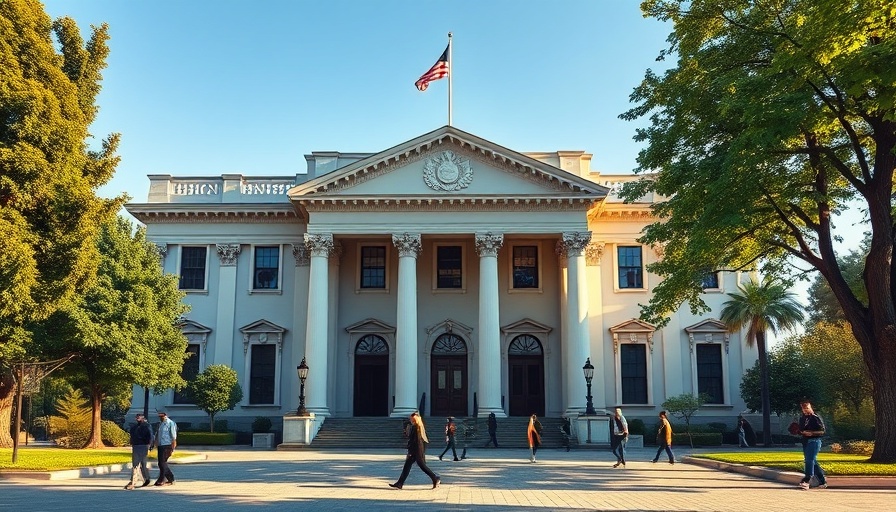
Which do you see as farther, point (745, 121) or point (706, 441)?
point (706, 441)

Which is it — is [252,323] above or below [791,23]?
below

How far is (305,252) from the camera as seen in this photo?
3647 cm

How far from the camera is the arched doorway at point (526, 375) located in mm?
36312

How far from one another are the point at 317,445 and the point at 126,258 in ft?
35.0

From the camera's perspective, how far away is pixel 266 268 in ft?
123

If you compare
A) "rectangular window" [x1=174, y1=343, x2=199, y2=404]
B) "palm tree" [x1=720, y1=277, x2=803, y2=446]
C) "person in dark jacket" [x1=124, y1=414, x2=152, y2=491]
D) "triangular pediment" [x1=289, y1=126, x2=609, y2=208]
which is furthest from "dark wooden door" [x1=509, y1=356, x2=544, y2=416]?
"person in dark jacket" [x1=124, y1=414, x2=152, y2=491]

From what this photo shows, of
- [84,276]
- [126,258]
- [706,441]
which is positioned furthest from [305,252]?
[706,441]

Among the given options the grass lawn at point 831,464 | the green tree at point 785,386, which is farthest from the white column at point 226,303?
the green tree at point 785,386

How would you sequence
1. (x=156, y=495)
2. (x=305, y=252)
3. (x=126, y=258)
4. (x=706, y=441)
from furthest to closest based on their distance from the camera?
1. (x=305, y=252)
2. (x=706, y=441)
3. (x=126, y=258)
4. (x=156, y=495)

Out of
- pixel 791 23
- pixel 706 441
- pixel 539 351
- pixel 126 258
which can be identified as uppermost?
pixel 791 23

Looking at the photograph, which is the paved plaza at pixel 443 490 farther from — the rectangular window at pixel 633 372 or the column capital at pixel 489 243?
the rectangular window at pixel 633 372

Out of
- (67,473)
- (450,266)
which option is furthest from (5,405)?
(450,266)

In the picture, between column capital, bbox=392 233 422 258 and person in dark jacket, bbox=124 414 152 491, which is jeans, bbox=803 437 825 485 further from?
column capital, bbox=392 233 422 258

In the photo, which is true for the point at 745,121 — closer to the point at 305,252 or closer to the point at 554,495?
the point at 554,495
